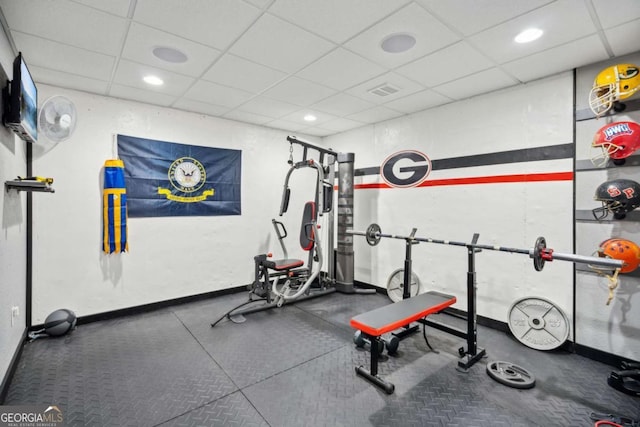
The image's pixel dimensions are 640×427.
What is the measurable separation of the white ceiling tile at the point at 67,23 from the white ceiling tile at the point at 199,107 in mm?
1385

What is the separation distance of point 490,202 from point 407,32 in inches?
86.9

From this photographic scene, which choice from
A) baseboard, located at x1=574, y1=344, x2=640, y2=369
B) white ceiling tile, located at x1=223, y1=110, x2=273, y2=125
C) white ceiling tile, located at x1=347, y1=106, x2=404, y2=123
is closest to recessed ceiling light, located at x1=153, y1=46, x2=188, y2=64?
white ceiling tile, located at x1=223, y1=110, x2=273, y2=125

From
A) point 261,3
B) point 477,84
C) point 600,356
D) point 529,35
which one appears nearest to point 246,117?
point 261,3

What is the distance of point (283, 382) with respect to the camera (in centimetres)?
238

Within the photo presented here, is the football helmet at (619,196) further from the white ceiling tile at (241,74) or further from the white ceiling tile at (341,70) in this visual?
the white ceiling tile at (241,74)

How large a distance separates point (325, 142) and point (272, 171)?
4.46 ft

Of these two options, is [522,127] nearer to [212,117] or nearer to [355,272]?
[355,272]

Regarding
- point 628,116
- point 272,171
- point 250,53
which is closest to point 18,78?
point 250,53

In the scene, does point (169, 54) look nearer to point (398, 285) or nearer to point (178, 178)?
point (178, 178)

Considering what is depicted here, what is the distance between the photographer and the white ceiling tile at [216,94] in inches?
131

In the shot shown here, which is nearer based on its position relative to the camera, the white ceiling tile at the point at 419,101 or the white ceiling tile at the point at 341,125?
the white ceiling tile at the point at 419,101

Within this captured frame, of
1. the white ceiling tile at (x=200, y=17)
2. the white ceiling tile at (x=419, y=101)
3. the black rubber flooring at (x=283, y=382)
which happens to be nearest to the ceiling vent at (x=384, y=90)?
the white ceiling tile at (x=419, y=101)

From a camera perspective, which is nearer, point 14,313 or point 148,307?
point 14,313

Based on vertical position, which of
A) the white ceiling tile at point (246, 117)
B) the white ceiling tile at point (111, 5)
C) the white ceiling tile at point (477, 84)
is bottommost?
the white ceiling tile at point (111, 5)
